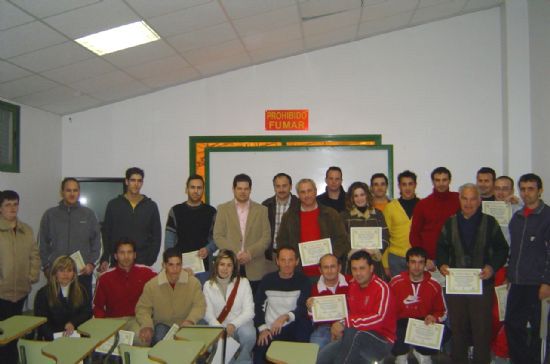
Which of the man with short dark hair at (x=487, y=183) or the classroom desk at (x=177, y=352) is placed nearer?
the classroom desk at (x=177, y=352)

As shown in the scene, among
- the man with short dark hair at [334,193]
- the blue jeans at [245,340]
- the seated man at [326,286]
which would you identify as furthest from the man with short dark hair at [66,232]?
the man with short dark hair at [334,193]

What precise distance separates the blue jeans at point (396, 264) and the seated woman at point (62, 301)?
2.64 metres

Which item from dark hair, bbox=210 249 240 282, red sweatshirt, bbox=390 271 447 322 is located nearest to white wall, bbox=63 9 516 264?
dark hair, bbox=210 249 240 282

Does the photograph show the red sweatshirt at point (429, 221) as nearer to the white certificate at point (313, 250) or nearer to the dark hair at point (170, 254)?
the white certificate at point (313, 250)

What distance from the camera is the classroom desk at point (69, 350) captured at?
2.29 metres

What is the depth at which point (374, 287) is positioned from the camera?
11.2 feet

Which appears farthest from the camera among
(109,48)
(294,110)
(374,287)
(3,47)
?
(294,110)

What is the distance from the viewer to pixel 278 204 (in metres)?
4.17

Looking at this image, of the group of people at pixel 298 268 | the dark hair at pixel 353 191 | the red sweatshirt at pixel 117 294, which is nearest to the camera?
the group of people at pixel 298 268

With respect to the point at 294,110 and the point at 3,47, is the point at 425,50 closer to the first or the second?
the point at 294,110

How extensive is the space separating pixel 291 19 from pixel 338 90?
1.41 m

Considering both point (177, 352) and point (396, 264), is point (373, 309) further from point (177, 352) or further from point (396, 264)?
point (177, 352)

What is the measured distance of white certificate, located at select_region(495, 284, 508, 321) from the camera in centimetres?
366

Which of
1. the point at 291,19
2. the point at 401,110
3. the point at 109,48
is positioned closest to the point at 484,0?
the point at 401,110
